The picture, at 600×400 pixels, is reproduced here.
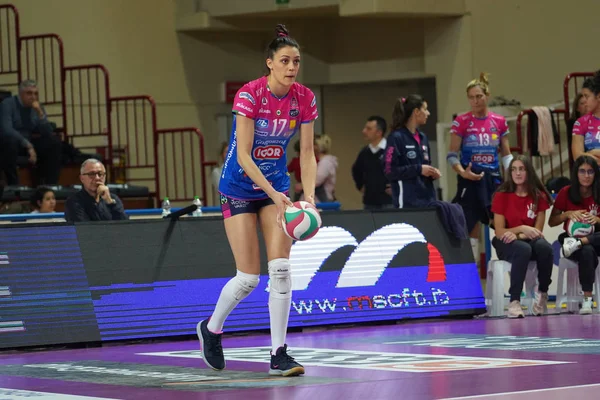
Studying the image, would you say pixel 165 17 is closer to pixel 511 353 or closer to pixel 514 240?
pixel 514 240

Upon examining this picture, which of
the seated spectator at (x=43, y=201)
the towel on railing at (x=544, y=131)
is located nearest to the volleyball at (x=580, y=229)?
the towel on railing at (x=544, y=131)

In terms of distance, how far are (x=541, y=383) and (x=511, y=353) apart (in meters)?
1.34

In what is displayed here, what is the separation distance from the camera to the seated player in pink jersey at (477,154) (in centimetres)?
1025

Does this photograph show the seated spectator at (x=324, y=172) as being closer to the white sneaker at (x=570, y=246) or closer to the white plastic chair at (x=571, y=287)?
the white plastic chair at (x=571, y=287)

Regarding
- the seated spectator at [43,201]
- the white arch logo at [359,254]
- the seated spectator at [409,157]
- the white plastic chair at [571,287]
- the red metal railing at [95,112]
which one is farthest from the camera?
the red metal railing at [95,112]

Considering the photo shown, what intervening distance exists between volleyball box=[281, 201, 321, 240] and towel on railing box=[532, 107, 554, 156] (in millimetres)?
7455

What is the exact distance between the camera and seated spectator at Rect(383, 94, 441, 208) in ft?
31.5

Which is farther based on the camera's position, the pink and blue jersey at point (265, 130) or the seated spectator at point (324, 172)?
the seated spectator at point (324, 172)

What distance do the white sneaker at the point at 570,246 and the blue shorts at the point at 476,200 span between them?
92 centimetres

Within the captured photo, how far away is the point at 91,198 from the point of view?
915 cm

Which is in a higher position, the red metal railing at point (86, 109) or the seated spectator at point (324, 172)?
the red metal railing at point (86, 109)

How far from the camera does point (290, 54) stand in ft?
19.5

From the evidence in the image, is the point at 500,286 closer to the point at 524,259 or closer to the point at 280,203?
the point at 524,259

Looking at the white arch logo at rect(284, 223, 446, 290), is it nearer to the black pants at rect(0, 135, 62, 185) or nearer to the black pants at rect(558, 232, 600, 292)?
the black pants at rect(558, 232, 600, 292)
